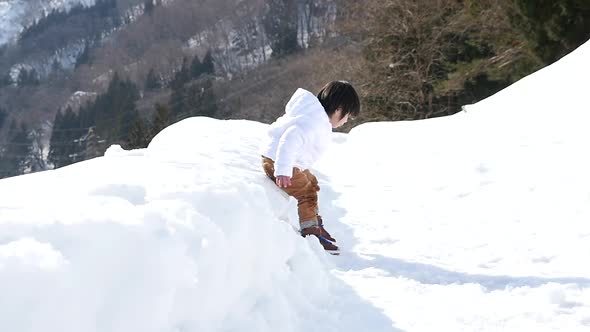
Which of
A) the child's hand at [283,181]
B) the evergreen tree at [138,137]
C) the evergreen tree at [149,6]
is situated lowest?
the child's hand at [283,181]

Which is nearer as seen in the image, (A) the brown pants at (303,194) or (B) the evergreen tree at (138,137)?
(A) the brown pants at (303,194)

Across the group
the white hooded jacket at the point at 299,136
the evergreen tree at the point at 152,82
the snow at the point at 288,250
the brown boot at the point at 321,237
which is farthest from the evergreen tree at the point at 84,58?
the brown boot at the point at 321,237

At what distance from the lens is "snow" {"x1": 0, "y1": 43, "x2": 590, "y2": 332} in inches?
66.1

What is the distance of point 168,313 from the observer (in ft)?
6.03

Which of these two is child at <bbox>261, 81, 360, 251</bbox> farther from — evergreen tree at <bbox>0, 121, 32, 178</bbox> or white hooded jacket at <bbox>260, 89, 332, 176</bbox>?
evergreen tree at <bbox>0, 121, 32, 178</bbox>

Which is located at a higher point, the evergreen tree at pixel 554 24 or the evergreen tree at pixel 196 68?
the evergreen tree at pixel 196 68

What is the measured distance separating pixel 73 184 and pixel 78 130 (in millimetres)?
54932

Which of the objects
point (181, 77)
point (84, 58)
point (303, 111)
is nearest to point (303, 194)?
point (303, 111)

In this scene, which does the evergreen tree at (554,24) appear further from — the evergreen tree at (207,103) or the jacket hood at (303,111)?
the evergreen tree at (207,103)

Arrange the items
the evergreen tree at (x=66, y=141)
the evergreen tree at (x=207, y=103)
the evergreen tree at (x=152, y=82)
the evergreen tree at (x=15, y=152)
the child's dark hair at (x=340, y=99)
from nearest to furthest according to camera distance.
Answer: the child's dark hair at (x=340, y=99) → the evergreen tree at (x=207, y=103) → the evergreen tree at (x=66, y=141) → the evergreen tree at (x=15, y=152) → the evergreen tree at (x=152, y=82)

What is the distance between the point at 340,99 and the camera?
3.60m

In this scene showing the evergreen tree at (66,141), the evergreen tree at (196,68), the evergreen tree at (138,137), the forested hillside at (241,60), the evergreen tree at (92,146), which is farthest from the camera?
the evergreen tree at (196,68)

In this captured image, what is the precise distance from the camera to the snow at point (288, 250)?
1.68m

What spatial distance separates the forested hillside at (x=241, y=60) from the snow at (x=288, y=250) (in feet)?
26.2
